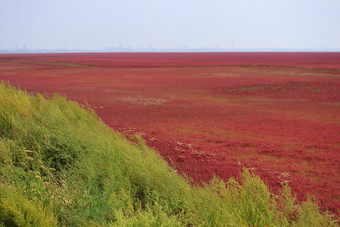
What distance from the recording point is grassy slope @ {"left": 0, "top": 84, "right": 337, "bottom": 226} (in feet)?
11.2

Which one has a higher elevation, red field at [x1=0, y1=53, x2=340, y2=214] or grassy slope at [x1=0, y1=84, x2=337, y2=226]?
grassy slope at [x1=0, y1=84, x2=337, y2=226]

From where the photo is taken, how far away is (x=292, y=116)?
14.2 metres

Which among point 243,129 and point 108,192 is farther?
point 243,129

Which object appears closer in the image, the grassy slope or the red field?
the grassy slope

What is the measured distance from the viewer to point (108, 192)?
4027 mm

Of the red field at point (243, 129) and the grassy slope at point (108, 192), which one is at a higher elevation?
the grassy slope at point (108, 192)

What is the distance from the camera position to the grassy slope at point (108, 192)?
3414mm

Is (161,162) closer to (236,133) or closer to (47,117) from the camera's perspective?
(47,117)

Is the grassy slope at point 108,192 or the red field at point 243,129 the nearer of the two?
the grassy slope at point 108,192

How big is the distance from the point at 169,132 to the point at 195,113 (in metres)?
4.03

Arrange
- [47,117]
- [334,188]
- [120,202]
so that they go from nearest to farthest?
[120,202] → [334,188] → [47,117]

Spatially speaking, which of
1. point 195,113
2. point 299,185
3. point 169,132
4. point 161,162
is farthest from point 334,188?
point 195,113

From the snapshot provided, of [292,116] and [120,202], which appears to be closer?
[120,202]

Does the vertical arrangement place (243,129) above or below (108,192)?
below
